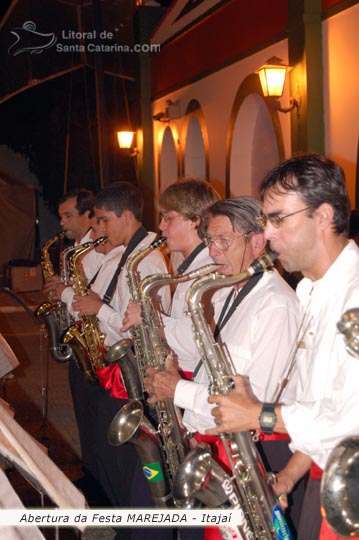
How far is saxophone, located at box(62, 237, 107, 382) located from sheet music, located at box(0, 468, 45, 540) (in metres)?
3.58

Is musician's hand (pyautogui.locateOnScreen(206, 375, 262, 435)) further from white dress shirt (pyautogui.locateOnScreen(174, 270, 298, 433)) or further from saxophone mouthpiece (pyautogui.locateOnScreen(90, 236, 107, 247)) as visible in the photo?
saxophone mouthpiece (pyautogui.locateOnScreen(90, 236, 107, 247))

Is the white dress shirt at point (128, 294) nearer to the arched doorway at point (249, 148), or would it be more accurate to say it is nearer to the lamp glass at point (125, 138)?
the arched doorway at point (249, 148)

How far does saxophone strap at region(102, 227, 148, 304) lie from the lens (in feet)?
15.8

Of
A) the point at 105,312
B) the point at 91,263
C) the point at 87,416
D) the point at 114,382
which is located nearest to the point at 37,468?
the point at 114,382

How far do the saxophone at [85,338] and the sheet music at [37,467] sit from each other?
10.4ft

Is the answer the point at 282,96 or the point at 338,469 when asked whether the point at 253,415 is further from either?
the point at 282,96

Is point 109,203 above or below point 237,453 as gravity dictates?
above

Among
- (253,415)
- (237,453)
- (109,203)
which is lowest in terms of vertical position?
(237,453)

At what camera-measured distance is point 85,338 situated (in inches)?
218

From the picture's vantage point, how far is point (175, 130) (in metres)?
13.4

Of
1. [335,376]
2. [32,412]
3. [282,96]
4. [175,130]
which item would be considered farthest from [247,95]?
[335,376]

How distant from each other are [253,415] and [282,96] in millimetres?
7034

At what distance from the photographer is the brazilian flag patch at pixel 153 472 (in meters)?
3.70

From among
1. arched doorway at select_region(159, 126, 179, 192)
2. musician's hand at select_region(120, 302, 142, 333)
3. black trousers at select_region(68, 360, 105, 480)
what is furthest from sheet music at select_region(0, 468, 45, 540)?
arched doorway at select_region(159, 126, 179, 192)
